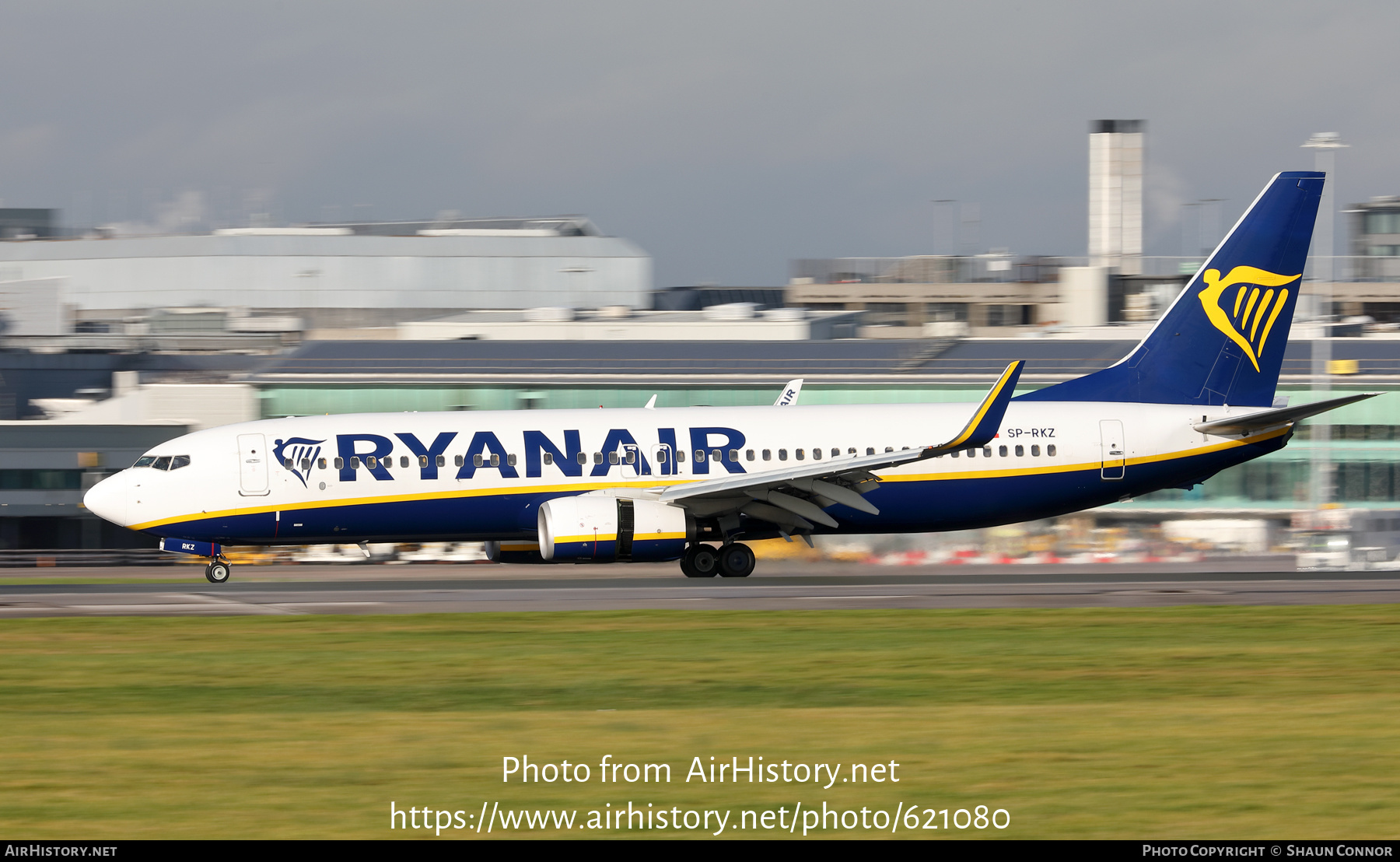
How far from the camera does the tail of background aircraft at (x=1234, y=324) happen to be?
35875 millimetres

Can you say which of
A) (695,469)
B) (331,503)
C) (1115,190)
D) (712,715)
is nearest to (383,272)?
(1115,190)

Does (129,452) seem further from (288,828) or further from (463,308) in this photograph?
(463,308)

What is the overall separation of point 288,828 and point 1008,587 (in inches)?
829

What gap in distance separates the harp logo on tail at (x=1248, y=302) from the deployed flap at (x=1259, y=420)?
2018 millimetres

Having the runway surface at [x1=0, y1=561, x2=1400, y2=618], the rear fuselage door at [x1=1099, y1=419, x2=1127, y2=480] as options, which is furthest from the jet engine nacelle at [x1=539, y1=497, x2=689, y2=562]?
the rear fuselage door at [x1=1099, y1=419, x2=1127, y2=480]

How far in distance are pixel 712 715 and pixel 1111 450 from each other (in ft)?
68.8

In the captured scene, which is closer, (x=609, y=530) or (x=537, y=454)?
(x=609, y=530)

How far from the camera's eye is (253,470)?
32.8 metres

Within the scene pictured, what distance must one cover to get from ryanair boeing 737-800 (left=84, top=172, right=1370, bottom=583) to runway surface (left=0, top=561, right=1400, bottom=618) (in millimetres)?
1161

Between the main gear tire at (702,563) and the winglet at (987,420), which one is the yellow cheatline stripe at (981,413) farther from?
the main gear tire at (702,563)

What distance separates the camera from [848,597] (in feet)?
92.7

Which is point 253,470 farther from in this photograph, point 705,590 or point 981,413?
point 981,413

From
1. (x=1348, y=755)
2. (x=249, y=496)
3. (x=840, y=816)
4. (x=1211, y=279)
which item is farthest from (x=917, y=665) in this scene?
(x=1211, y=279)

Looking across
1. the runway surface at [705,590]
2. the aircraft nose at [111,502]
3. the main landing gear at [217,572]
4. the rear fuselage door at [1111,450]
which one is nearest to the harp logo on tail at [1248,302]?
the rear fuselage door at [1111,450]
